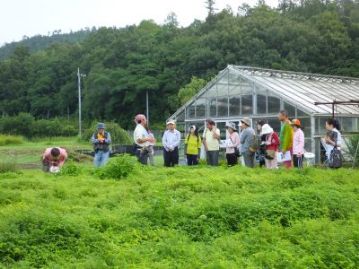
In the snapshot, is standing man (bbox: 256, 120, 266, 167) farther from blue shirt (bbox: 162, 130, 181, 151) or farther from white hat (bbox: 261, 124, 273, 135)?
blue shirt (bbox: 162, 130, 181, 151)

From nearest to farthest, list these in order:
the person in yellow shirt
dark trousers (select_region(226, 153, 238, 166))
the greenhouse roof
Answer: the person in yellow shirt → dark trousers (select_region(226, 153, 238, 166)) → the greenhouse roof

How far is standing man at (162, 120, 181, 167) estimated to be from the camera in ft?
48.6

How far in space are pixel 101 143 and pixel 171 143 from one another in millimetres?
1894

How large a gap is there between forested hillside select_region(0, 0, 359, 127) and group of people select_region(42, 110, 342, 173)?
3866cm

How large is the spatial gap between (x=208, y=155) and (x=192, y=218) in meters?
8.72

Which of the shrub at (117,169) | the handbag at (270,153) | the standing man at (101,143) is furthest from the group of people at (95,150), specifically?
the handbag at (270,153)

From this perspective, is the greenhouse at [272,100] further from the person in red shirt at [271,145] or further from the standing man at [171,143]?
the standing man at [171,143]

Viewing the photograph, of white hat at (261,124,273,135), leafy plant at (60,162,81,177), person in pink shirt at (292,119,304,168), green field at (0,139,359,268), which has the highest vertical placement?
white hat at (261,124,273,135)

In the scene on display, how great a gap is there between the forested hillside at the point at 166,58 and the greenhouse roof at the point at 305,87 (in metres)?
23.1

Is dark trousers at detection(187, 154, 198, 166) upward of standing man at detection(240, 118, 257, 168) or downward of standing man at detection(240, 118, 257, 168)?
downward

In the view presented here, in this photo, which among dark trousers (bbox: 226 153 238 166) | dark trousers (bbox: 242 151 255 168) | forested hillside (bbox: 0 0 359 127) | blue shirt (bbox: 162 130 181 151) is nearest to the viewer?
dark trousers (bbox: 242 151 255 168)

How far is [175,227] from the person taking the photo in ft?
21.9

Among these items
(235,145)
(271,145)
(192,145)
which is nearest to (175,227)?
(271,145)

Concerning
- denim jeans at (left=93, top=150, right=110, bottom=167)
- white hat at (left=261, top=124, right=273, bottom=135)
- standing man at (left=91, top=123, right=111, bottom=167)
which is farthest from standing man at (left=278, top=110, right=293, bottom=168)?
denim jeans at (left=93, top=150, right=110, bottom=167)
